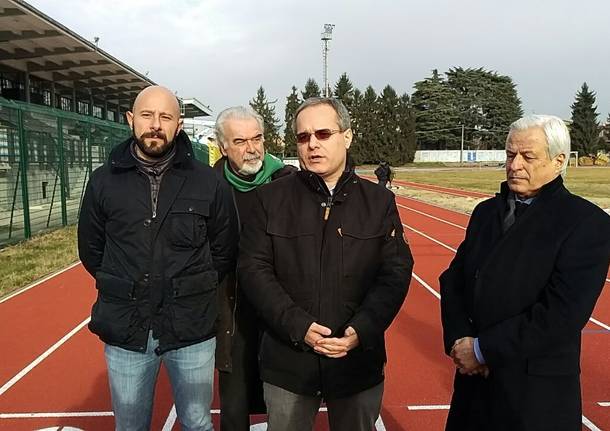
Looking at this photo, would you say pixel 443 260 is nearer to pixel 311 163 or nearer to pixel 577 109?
pixel 311 163

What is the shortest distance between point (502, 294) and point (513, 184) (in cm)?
45

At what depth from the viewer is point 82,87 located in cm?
3325

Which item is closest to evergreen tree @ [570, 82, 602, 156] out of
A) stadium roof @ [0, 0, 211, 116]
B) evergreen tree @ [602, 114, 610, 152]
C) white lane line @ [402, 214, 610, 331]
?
evergreen tree @ [602, 114, 610, 152]

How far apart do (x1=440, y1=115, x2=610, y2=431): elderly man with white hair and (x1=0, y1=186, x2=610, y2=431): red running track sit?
1711mm

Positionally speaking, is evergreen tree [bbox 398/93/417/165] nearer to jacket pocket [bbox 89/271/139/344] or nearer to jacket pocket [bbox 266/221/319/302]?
jacket pocket [bbox 266/221/319/302]

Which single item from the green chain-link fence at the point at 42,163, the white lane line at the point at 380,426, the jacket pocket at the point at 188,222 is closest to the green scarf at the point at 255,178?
the jacket pocket at the point at 188,222

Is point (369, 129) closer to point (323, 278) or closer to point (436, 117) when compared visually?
point (436, 117)

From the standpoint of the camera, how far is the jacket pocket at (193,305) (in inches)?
91.7

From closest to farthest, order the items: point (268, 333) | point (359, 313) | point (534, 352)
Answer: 1. point (534, 352)
2. point (359, 313)
3. point (268, 333)

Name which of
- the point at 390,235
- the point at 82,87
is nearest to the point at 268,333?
the point at 390,235

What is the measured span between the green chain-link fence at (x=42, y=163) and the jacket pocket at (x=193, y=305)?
9077 millimetres

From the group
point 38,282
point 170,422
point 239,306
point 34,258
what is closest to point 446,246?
point 38,282

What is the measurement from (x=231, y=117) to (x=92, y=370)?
3002mm

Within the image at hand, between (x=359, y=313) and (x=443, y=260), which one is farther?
(x=443, y=260)
